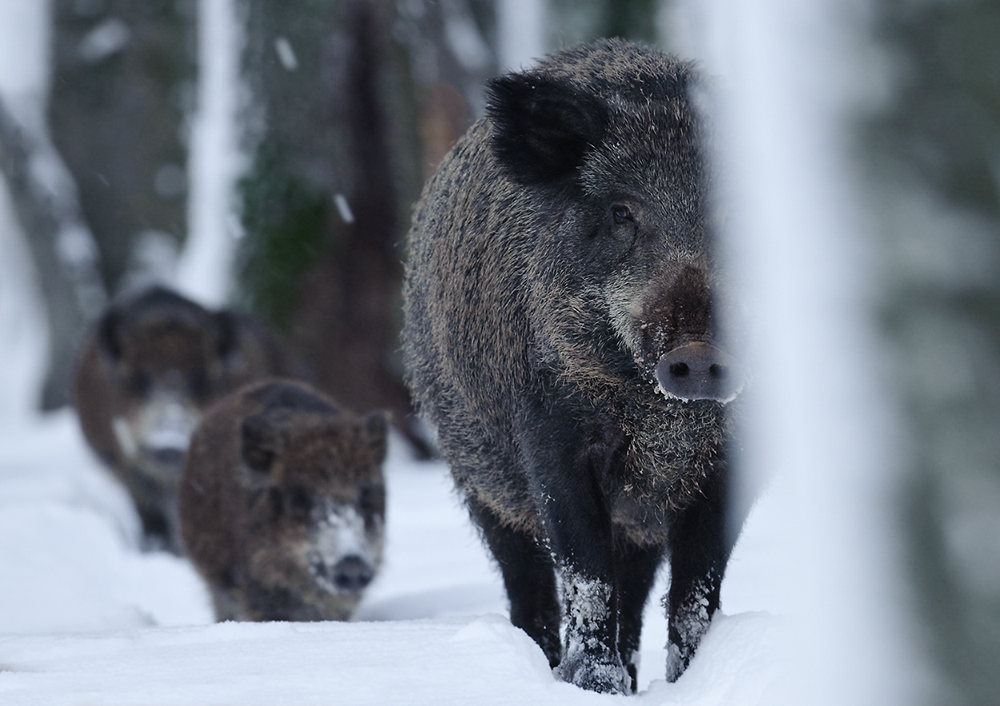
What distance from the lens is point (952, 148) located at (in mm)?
676

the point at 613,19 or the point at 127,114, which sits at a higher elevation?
the point at 613,19

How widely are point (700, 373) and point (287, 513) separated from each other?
13.0 ft

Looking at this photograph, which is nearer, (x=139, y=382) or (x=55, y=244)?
(x=139, y=382)

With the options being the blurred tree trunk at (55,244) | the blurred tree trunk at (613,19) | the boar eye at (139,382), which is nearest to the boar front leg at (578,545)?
the boar eye at (139,382)

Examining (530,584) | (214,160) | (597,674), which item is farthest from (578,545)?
(214,160)

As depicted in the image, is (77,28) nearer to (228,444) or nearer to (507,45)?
(507,45)

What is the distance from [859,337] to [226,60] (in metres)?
13.8

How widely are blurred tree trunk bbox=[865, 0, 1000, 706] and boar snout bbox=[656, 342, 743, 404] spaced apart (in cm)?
211

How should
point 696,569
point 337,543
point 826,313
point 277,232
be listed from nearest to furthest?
point 826,313
point 696,569
point 337,543
point 277,232

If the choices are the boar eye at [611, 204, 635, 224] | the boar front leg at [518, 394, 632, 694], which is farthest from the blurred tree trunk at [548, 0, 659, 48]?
the boar front leg at [518, 394, 632, 694]

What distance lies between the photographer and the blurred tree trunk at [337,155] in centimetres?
1207

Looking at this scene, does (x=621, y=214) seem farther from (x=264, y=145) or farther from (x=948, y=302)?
(x=264, y=145)

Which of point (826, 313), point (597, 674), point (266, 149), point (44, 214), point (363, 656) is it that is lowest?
point (44, 214)

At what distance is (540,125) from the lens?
11.6 feet
